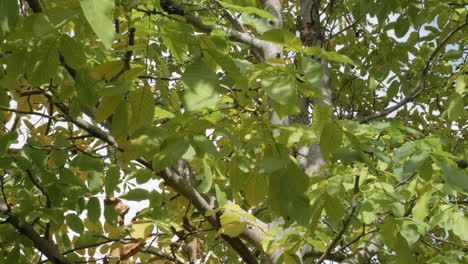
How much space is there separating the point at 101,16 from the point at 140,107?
434mm

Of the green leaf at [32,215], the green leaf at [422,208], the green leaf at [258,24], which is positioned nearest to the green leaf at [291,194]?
the green leaf at [258,24]

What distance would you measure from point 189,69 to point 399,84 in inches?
137

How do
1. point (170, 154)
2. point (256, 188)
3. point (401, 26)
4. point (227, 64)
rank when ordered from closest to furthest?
point (227, 64) < point (170, 154) < point (256, 188) < point (401, 26)

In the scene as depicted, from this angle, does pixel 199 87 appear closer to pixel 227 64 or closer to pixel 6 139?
pixel 227 64

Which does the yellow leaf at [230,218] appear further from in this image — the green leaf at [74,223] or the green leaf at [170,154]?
the green leaf at [74,223]

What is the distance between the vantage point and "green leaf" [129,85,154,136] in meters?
1.21

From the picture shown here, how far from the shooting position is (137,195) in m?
2.36

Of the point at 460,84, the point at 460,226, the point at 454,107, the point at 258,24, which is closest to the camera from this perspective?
the point at 258,24

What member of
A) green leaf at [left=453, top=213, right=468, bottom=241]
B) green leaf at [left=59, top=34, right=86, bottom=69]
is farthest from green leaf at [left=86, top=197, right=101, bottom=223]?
green leaf at [left=453, top=213, right=468, bottom=241]

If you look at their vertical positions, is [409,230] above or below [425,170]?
below

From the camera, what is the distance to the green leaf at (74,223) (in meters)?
2.35

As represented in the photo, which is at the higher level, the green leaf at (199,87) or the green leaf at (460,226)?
the green leaf at (199,87)

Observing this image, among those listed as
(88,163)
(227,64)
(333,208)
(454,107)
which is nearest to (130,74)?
(227,64)

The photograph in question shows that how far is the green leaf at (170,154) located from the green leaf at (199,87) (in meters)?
0.26
